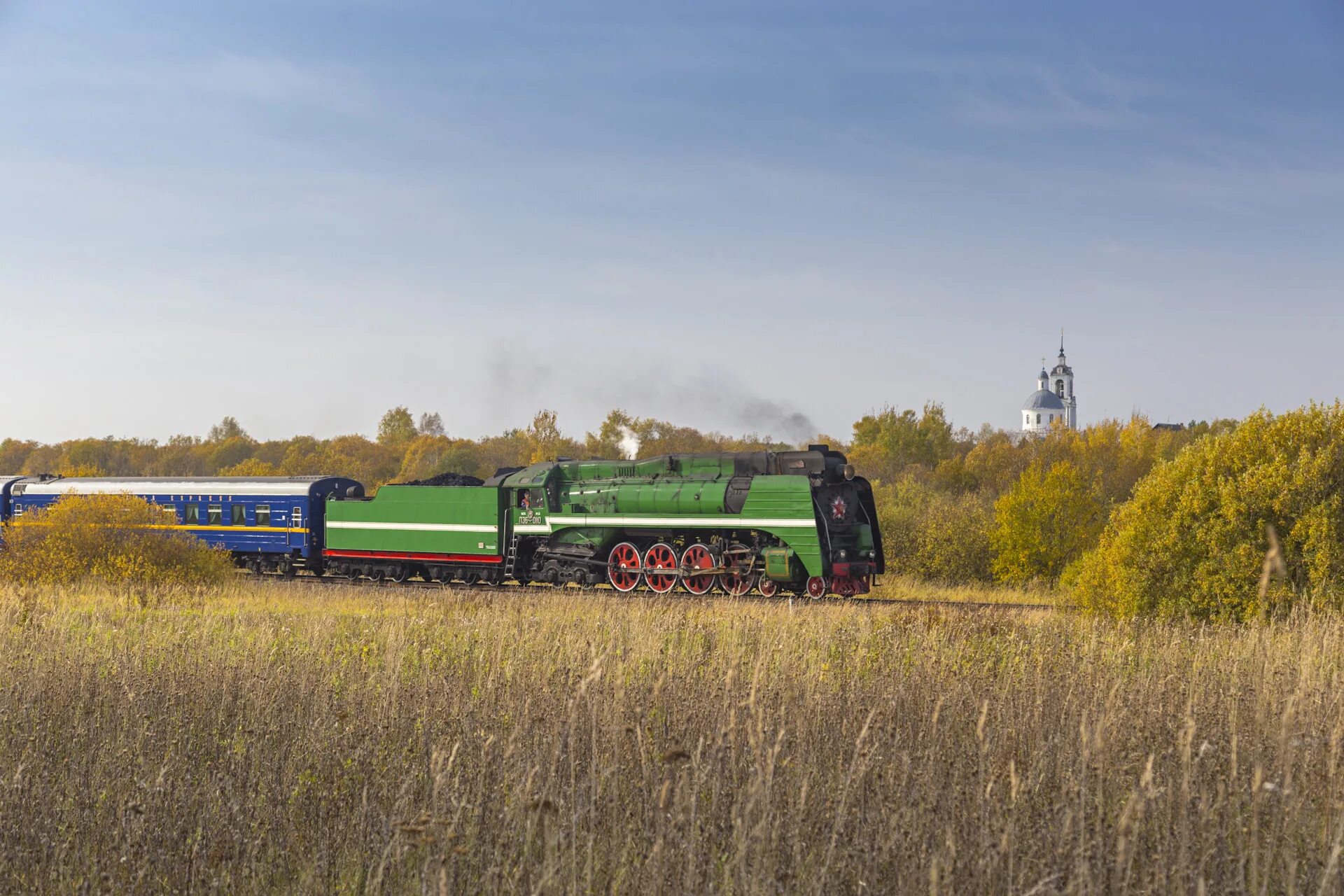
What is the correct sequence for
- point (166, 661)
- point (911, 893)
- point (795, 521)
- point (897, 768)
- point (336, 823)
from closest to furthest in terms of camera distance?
point (911, 893), point (336, 823), point (897, 768), point (166, 661), point (795, 521)

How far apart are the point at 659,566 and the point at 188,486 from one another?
49.7ft

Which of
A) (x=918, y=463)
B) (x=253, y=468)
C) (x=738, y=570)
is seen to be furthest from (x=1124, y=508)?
(x=253, y=468)

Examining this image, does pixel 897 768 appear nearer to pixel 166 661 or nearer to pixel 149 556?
pixel 166 661

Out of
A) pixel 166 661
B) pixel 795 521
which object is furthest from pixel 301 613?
pixel 795 521

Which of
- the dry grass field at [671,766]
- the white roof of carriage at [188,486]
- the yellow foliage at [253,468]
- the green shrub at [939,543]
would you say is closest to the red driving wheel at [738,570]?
the green shrub at [939,543]

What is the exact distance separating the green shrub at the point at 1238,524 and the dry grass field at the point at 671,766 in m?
4.43

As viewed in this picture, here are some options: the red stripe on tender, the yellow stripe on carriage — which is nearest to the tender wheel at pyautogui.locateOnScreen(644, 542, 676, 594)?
the red stripe on tender

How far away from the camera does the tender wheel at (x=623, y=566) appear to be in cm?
2380

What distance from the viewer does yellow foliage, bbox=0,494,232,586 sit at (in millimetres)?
22750

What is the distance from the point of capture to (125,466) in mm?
97688

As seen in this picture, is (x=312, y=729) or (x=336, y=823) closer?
(x=336, y=823)

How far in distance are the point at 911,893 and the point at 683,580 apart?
1854 centimetres

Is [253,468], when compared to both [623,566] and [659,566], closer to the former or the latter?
[623,566]

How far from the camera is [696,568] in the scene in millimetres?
22672
